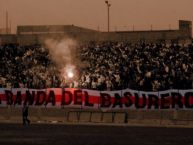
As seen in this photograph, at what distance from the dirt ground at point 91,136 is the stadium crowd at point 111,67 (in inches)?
602

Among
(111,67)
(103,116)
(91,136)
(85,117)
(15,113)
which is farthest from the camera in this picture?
(111,67)

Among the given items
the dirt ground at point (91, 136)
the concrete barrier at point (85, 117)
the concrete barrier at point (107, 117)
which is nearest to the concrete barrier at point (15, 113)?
the concrete barrier at point (85, 117)

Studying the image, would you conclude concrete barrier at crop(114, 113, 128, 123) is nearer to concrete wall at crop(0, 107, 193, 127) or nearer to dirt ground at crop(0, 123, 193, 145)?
concrete wall at crop(0, 107, 193, 127)

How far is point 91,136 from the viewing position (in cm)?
2989

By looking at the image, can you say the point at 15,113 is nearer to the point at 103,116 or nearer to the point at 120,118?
the point at 103,116

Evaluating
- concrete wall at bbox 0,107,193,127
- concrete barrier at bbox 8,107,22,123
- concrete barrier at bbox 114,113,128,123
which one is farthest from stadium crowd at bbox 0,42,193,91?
concrete barrier at bbox 114,113,128,123

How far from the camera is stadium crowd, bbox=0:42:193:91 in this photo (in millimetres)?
49709

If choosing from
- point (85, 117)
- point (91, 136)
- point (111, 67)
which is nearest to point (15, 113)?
point (85, 117)

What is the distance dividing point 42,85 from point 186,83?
1293cm

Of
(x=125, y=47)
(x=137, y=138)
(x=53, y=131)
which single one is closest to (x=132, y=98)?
(x=53, y=131)

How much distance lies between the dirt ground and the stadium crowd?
602 inches

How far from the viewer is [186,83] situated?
4875cm

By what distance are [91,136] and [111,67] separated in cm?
2498

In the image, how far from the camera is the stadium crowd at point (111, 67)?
4971 centimetres
